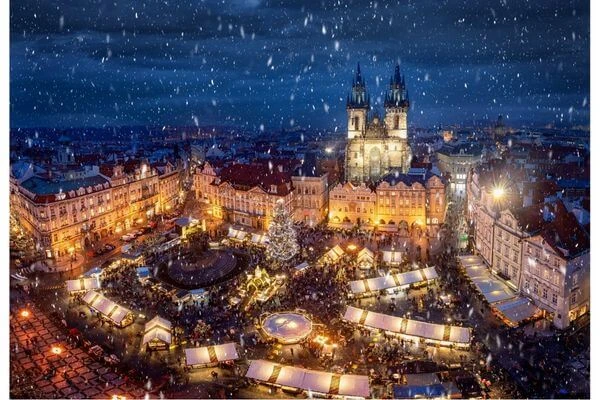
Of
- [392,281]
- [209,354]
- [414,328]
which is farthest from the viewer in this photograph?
[392,281]

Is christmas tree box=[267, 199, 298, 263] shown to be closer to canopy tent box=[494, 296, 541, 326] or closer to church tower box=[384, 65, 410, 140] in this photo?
canopy tent box=[494, 296, 541, 326]

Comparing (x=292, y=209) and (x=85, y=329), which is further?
(x=292, y=209)

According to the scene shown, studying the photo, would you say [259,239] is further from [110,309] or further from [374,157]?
[374,157]

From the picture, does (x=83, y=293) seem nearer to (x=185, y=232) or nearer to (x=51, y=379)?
(x=51, y=379)

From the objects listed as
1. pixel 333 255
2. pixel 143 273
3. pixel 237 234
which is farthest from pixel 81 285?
pixel 333 255

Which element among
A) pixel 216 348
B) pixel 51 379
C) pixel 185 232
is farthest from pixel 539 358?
pixel 185 232
